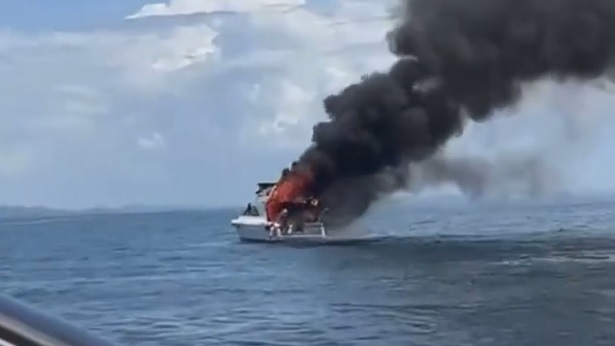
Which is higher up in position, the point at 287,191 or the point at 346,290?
the point at 287,191

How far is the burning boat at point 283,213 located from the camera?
4300 centimetres

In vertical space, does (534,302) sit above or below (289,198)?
below

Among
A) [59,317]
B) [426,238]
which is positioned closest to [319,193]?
[426,238]

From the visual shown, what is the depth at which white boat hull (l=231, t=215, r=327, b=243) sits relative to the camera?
43.3 m

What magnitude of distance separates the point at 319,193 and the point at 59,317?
44.5 metres

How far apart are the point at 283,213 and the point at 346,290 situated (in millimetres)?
13882

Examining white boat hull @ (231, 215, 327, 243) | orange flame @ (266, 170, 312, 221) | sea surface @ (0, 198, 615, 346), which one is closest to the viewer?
sea surface @ (0, 198, 615, 346)

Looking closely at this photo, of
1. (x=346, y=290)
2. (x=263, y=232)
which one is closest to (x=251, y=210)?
(x=263, y=232)

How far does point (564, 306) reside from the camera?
77.0 ft

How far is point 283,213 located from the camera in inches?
1687

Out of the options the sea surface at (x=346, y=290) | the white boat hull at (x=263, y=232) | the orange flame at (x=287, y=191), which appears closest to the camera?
the sea surface at (x=346, y=290)

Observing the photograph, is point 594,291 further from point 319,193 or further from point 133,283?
point 319,193

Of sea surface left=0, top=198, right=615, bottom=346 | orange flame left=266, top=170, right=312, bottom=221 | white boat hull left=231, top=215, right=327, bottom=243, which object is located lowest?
sea surface left=0, top=198, right=615, bottom=346

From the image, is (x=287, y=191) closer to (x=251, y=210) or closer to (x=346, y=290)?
(x=251, y=210)
